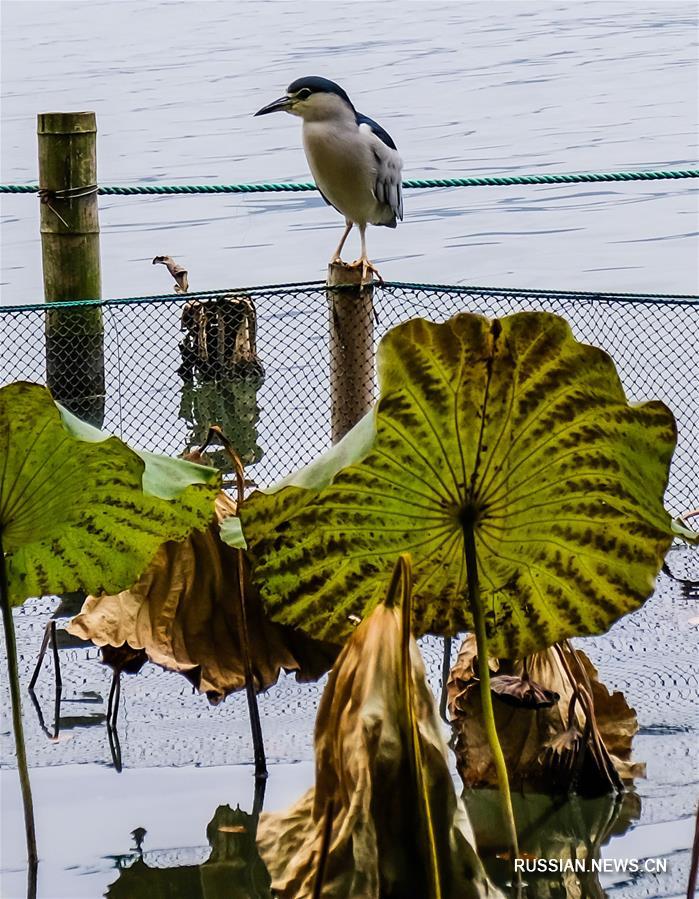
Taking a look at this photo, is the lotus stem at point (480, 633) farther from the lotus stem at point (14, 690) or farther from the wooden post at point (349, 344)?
the wooden post at point (349, 344)

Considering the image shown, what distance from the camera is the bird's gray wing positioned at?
664cm

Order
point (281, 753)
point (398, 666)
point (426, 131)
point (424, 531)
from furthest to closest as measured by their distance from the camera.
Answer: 1. point (426, 131)
2. point (281, 753)
3. point (424, 531)
4. point (398, 666)

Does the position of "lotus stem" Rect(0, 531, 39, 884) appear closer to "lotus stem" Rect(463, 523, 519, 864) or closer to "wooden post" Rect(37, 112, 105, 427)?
"lotus stem" Rect(463, 523, 519, 864)

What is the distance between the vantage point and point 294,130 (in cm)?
2055

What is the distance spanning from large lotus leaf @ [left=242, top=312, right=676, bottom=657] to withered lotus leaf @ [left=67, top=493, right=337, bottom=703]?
78 centimetres

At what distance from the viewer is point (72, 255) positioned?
6160mm

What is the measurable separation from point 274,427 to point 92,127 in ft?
4.64

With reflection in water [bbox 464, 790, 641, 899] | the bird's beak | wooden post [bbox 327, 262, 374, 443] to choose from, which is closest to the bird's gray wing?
the bird's beak

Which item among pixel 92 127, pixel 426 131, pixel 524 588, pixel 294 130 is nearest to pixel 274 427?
pixel 92 127

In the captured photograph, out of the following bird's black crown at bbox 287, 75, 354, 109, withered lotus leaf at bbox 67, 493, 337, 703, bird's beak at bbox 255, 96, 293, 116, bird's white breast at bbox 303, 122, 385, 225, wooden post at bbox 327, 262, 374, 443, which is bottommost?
withered lotus leaf at bbox 67, 493, 337, 703

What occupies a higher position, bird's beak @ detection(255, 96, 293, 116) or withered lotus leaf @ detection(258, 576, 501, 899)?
bird's beak @ detection(255, 96, 293, 116)

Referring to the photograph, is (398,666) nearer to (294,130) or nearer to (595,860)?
(595,860)

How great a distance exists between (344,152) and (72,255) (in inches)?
47.7

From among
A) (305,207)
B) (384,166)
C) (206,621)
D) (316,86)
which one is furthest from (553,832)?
(305,207)
